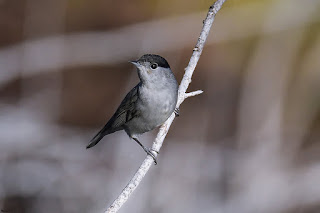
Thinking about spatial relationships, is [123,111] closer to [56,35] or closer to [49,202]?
[49,202]

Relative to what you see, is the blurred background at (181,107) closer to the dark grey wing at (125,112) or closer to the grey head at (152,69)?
the dark grey wing at (125,112)

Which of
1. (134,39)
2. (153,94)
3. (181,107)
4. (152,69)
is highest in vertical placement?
(152,69)

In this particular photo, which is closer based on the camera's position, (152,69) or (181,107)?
(152,69)

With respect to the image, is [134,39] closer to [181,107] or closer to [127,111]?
[181,107]

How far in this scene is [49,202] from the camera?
8984 millimetres

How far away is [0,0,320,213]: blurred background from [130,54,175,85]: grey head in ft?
9.72

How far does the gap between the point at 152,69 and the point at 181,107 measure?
4.92 m

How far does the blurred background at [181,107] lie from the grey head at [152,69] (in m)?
2.96

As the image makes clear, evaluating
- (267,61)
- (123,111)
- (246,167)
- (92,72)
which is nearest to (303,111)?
(267,61)

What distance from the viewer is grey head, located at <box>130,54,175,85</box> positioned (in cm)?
591

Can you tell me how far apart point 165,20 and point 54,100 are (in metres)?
2.43

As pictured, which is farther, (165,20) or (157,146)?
(165,20)

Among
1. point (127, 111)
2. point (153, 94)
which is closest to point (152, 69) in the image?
point (153, 94)

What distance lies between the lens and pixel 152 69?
A: 593cm
